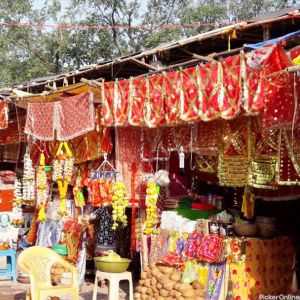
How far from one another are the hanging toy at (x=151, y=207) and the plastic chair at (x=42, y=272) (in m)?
1.16

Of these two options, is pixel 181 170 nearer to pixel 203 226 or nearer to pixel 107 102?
pixel 203 226

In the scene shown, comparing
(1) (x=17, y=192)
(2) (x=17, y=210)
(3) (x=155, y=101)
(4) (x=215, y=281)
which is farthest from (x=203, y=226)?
(1) (x=17, y=192)

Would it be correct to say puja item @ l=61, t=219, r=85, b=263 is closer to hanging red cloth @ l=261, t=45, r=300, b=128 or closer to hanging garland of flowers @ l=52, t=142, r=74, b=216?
hanging garland of flowers @ l=52, t=142, r=74, b=216

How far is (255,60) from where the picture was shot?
427 cm

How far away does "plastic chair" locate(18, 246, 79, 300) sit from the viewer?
225 inches

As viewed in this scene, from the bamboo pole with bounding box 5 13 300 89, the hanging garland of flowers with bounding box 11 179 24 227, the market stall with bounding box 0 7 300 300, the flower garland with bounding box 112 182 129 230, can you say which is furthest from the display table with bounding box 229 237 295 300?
the hanging garland of flowers with bounding box 11 179 24 227

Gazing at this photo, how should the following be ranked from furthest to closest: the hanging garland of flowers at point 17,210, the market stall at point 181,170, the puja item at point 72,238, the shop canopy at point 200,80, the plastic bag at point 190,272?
the hanging garland of flowers at point 17,210
the puja item at point 72,238
the plastic bag at point 190,272
the market stall at point 181,170
the shop canopy at point 200,80

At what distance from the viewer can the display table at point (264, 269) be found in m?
5.82

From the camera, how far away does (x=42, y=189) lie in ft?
27.1

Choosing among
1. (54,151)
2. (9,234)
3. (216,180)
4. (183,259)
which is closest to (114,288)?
(183,259)

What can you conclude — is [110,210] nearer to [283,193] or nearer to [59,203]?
[59,203]

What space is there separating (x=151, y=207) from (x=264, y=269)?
1.56 meters

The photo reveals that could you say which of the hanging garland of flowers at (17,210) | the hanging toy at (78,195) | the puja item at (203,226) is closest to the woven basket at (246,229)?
the puja item at (203,226)

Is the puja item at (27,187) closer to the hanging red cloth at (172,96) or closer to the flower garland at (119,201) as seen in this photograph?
the flower garland at (119,201)
